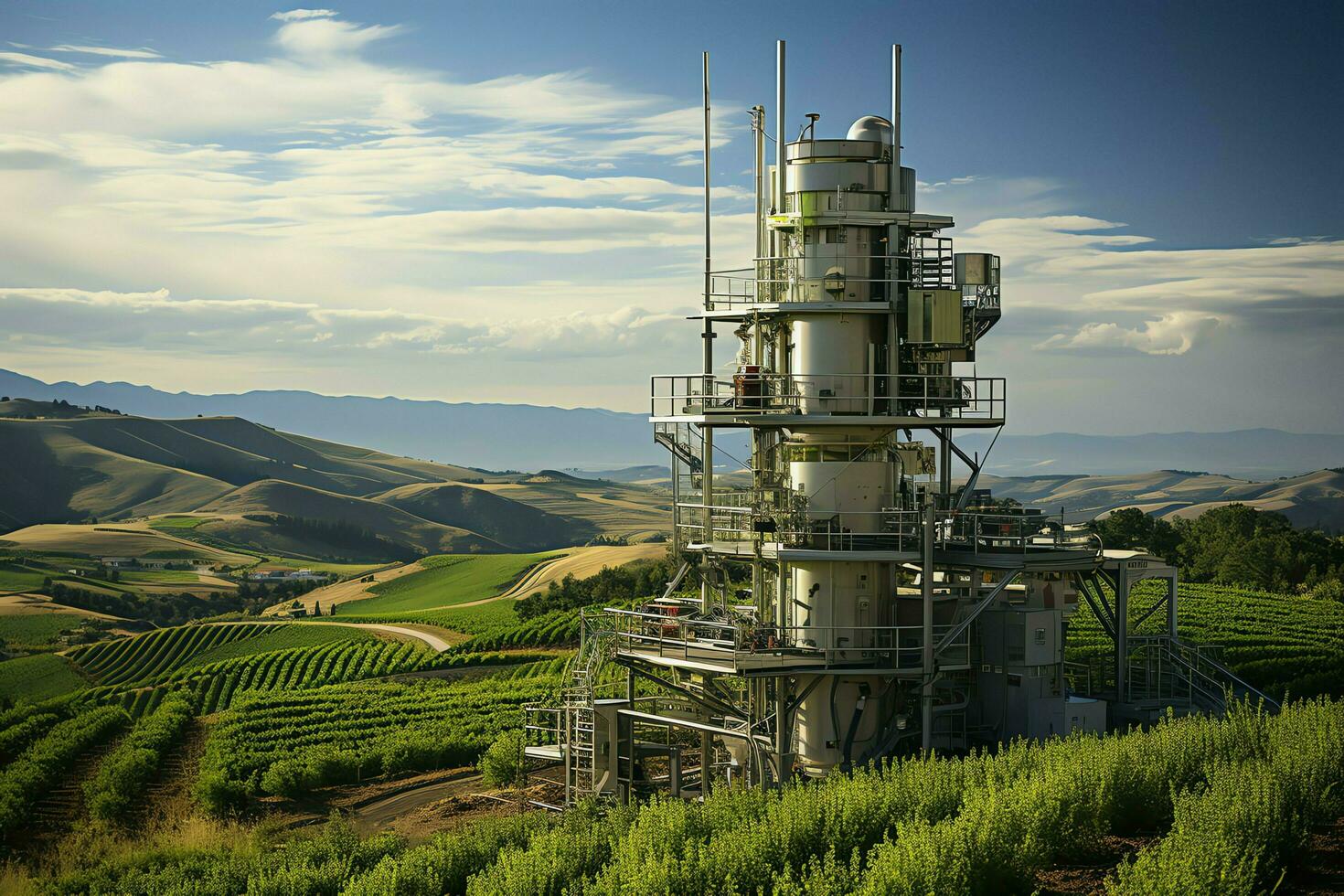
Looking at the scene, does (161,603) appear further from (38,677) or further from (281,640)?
(38,677)

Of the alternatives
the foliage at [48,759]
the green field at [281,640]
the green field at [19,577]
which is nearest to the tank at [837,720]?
the foliage at [48,759]

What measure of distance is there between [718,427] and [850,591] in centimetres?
487

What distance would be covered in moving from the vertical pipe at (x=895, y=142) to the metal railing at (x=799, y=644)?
380 inches

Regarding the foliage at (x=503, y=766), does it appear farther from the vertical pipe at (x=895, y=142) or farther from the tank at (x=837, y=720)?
the vertical pipe at (x=895, y=142)

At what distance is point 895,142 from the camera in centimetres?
2983

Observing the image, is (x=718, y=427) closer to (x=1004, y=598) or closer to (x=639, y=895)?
(x=1004, y=598)

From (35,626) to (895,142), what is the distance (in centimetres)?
11033

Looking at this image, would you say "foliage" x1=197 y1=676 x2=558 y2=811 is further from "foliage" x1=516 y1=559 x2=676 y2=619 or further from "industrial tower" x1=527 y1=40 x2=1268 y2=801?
"foliage" x1=516 y1=559 x2=676 y2=619

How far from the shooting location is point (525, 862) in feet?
60.2

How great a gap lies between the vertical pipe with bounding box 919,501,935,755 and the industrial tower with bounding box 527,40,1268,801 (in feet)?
0.18

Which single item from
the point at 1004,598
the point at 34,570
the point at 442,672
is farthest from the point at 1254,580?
the point at 34,570

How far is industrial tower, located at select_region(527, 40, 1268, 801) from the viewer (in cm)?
2850

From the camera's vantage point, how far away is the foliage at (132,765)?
3844 cm

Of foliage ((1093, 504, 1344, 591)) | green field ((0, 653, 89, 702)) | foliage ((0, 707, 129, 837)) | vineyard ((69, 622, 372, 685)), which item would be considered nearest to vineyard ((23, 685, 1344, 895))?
foliage ((0, 707, 129, 837))
